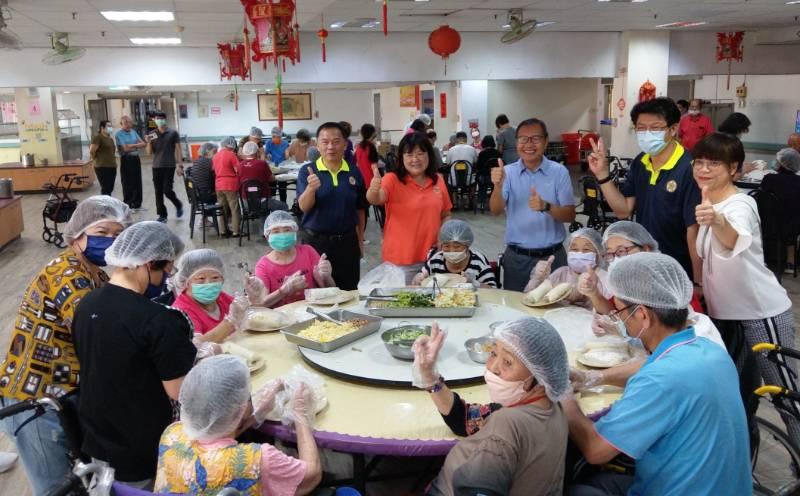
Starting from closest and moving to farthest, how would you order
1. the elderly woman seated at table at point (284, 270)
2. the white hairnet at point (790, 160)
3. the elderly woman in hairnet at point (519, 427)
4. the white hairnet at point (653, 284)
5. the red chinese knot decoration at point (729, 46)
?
the elderly woman in hairnet at point (519, 427) < the white hairnet at point (653, 284) < the elderly woman seated at table at point (284, 270) < the white hairnet at point (790, 160) < the red chinese knot decoration at point (729, 46)

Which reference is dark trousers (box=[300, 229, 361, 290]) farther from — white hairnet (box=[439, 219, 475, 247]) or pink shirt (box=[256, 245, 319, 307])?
white hairnet (box=[439, 219, 475, 247])

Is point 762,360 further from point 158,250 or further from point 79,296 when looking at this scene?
point 79,296

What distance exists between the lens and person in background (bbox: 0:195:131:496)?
227 cm

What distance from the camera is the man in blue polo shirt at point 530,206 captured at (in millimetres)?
3719

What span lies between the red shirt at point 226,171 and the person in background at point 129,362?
6496mm

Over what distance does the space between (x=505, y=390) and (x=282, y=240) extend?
2.00m

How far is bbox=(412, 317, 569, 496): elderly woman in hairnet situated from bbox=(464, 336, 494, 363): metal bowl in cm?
50

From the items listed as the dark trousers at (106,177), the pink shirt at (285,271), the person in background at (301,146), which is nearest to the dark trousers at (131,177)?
the dark trousers at (106,177)

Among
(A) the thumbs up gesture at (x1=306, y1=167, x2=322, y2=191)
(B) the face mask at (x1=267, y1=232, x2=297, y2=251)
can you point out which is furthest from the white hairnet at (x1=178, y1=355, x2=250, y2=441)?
(A) the thumbs up gesture at (x1=306, y1=167, x2=322, y2=191)

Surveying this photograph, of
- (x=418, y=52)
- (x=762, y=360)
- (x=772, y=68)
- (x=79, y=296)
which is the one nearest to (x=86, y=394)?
(x=79, y=296)

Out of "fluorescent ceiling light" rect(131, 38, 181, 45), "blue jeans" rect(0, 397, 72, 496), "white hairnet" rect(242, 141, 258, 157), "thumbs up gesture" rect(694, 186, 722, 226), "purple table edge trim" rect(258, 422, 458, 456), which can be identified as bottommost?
"blue jeans" rect(0, 397, 72, 496)

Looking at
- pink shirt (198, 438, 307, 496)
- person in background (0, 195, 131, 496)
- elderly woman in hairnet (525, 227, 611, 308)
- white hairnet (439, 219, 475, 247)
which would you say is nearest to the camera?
pink shirt (198, 438, 307, 496)

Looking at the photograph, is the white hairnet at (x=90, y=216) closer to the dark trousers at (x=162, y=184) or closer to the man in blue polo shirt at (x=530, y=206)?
the man in blue polo shirt at (x=530, y=206)

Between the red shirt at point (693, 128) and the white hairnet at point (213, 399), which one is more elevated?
the red shirt at point (693, 128)
